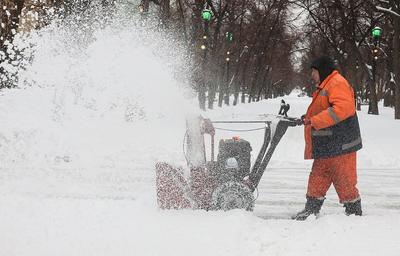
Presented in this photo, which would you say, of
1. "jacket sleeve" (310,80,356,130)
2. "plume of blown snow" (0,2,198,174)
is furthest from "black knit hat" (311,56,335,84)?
→ "plume of blown snow" (0,2,198,174)

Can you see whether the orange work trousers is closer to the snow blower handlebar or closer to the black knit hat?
the snow blower handlebar

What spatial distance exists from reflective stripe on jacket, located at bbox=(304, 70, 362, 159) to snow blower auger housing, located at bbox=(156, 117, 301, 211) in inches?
13.6

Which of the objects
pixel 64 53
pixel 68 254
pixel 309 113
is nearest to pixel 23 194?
pixel 68 254

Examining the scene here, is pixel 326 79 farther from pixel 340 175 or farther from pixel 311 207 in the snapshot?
pixel 311 207

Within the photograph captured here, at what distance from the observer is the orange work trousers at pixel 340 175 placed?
4.74 meters

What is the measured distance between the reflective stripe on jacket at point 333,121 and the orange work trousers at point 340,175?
0.08m

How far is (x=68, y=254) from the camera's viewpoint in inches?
155

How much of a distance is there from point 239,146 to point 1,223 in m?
2.39

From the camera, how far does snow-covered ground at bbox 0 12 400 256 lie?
4191 mm

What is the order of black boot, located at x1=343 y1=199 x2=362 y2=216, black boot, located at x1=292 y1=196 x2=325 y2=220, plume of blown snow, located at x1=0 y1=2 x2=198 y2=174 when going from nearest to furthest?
1. black boot, located at x1=343 y1=199 x2=362 y2=216
2. black boot, located at x1=292 y1=196 x2=325 y2=220
3. plume of blown snow, located at x1=0 y1=2 x2=198 y2=174

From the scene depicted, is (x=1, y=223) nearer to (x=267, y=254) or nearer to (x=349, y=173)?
(x=267, y=254)

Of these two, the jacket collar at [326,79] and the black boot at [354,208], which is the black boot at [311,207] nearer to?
the black boot at [354,208]

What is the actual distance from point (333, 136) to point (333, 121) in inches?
8.1

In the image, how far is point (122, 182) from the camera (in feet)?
22.5
